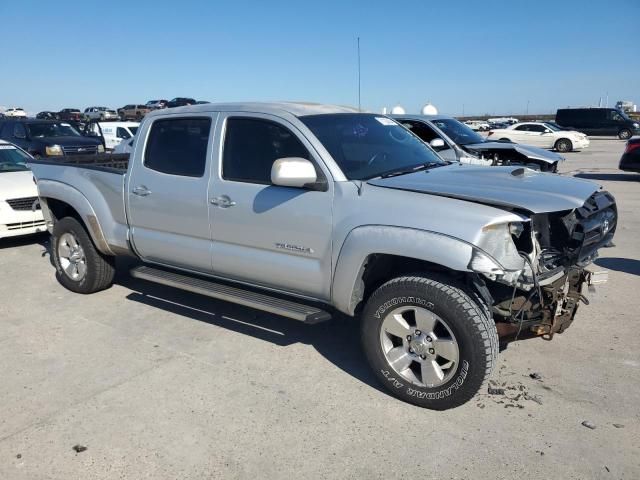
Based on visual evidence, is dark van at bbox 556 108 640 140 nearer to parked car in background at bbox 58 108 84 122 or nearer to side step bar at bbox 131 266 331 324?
parked car in background at bbox 58 108 84 122

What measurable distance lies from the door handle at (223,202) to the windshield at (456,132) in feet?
24.9

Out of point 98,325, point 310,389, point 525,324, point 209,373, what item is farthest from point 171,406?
point 525,324

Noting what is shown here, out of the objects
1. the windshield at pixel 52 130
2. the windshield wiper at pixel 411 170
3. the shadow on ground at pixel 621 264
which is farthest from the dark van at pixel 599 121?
the windshield wiper at pixel 411 170

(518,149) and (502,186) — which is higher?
(502,186)

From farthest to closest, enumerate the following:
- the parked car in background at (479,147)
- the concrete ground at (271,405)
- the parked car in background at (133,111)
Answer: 1. the parked car in background at (133,111)
2. the parked car in background at (479,147)
3. the concrete ground at (271,405)

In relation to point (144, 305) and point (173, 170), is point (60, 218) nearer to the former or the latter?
point (144, 305)

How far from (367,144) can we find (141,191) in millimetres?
2035

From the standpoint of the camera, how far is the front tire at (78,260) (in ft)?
18.4

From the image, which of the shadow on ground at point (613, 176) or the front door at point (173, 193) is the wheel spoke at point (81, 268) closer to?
the front door at point (173, 193)

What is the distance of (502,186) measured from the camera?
11.8 ft

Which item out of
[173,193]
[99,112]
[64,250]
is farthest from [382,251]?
[99,112]

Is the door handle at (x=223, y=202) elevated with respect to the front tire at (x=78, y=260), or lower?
elevated

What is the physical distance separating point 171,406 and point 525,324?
2.35m

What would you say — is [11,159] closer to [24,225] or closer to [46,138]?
[24,225]
